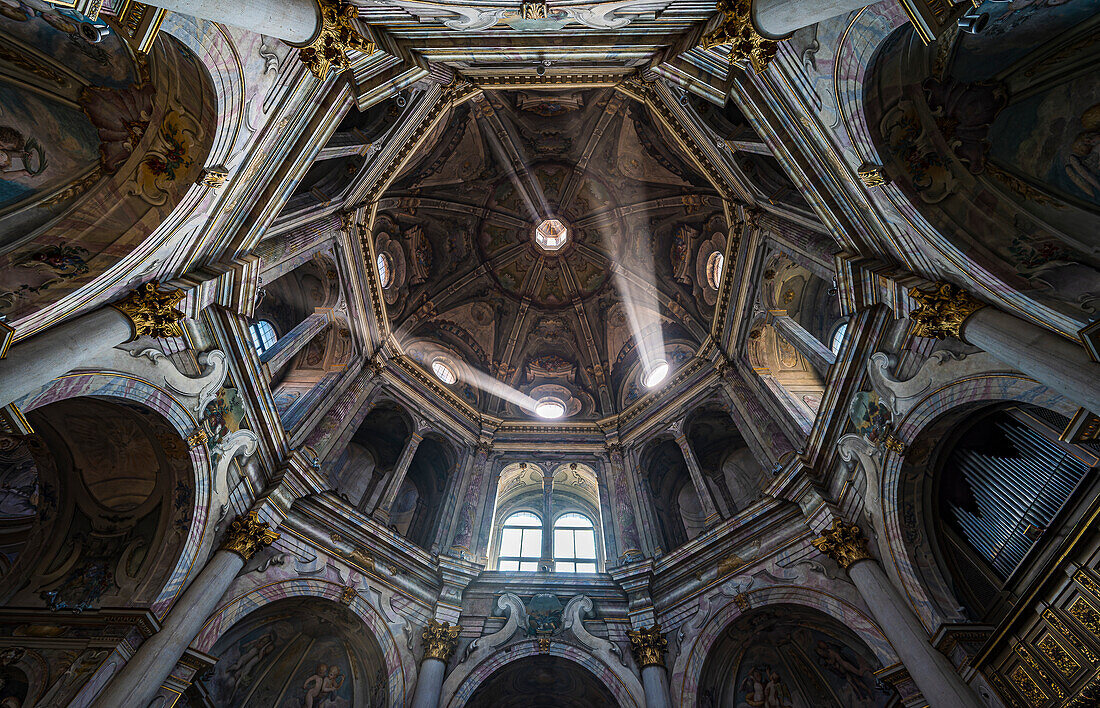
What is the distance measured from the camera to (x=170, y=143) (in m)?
→ 9.02

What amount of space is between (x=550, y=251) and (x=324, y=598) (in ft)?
53.8

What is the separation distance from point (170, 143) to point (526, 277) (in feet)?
52.3

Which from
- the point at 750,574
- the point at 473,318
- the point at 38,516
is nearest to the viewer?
the point at 38,516

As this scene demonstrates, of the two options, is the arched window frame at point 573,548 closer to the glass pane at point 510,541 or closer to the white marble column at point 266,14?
the glass pane at point 510,541

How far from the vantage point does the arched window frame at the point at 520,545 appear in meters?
15.9

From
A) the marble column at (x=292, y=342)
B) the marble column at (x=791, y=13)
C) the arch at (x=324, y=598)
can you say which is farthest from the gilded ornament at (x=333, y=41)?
the arch at (x=324, y=598)

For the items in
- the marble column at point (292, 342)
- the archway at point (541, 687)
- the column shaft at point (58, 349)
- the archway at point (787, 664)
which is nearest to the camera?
the column shaft at point (58, 349)

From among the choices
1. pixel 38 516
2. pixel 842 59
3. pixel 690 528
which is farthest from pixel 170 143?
pixel 690 528

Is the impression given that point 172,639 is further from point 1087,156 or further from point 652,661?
point 1087,156

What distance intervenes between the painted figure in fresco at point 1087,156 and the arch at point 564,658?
12.1 metres

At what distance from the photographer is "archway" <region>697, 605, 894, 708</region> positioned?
1077 cm

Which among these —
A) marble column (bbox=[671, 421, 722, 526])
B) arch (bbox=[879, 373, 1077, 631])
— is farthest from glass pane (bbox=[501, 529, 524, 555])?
arch (bbox=[879, 373, 1077, 631])

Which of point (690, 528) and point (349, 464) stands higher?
point (349, 464)

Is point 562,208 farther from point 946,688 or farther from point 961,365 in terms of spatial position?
point 946,688
